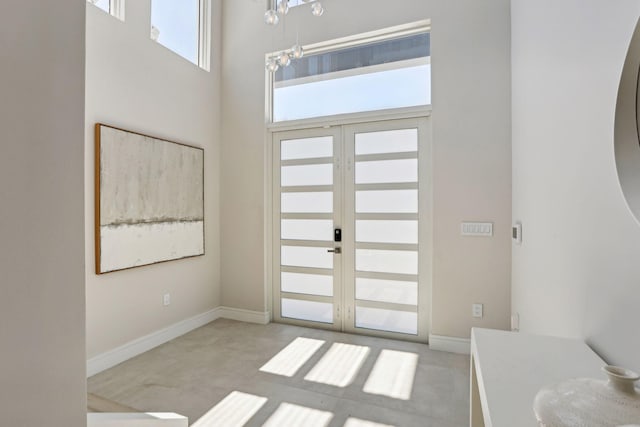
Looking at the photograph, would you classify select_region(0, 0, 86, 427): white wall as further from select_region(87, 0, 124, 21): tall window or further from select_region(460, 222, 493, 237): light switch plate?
select_region(460, 222, 493, 237): light switch plate

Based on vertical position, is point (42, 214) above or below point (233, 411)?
above

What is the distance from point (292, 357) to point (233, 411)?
87 centimetres

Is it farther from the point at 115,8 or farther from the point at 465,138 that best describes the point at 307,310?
the point at 115,8

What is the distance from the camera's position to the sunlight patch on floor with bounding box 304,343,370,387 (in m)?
2.63

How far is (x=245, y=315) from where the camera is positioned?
4027mm

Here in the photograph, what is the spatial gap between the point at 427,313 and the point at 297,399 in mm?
1626

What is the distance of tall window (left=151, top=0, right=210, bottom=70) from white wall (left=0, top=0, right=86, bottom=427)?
3.13 m

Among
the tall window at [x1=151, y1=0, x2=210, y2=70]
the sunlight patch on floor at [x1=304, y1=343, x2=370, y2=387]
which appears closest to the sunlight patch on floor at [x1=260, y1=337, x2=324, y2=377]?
the sunlight patch on floor at [x1=304, y1=343, x2=370, y2=387]

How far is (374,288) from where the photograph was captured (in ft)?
11.7

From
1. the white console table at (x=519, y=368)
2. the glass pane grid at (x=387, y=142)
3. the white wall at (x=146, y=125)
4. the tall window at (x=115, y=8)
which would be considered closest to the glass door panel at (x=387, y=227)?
the glass pane grid at (x=387, y=142)

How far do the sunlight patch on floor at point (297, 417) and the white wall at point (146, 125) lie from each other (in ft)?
5.44

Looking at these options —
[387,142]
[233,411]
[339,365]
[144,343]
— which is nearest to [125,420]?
[233,411]

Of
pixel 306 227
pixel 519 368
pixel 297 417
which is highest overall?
pixel 306 227

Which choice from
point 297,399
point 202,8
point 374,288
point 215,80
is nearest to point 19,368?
point 297,399
